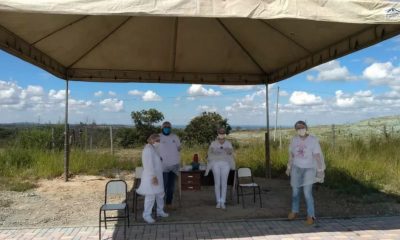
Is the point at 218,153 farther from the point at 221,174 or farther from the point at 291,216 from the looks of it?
the point at 291,216

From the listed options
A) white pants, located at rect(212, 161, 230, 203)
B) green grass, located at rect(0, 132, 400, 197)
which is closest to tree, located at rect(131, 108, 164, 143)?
green grass, located at rect(0, 132, 400, 197)

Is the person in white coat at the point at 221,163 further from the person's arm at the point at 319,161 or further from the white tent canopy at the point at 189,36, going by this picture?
the white tent canopy at the point at 189,36

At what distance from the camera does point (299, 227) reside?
718 cm

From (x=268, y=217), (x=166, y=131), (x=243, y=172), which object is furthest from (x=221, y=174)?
(x=166, y=131)

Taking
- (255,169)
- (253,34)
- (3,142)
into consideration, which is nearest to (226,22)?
(253,34)

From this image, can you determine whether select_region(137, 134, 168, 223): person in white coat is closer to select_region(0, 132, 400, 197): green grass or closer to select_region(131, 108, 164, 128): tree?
select_region(0, 132, 400, 197): green grass

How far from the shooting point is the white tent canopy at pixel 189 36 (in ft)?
18.5

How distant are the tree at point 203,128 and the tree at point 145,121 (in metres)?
2.12

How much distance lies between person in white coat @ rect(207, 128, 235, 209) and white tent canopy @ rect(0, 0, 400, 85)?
2.44m

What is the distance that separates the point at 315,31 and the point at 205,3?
11.7ft

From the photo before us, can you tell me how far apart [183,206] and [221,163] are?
1.26 m

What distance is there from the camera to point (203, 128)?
23547mm

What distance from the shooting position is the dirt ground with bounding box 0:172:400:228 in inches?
316

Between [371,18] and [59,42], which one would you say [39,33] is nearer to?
[59,42]
